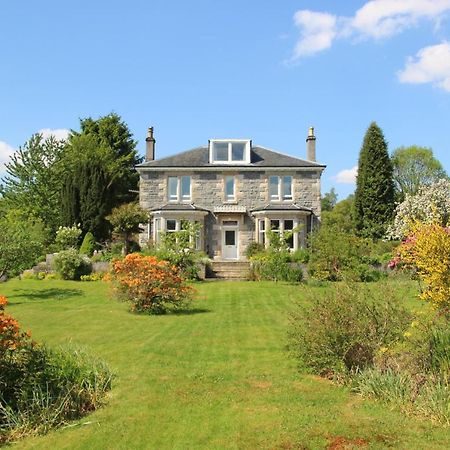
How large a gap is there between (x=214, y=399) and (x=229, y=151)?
27.6 m

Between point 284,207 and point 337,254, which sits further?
point 284,207

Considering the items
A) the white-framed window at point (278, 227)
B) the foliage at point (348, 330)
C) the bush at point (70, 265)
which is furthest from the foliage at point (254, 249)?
the foliage at point (348, 330)

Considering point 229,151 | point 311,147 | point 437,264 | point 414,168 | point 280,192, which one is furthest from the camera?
point 414,168

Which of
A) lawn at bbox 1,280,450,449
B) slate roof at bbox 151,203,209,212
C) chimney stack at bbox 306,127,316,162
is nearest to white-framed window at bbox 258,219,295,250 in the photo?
slate roof at bbox 151,203,209,212

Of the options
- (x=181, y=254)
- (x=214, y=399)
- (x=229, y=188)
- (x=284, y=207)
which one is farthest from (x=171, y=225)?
(x=214, y=399)

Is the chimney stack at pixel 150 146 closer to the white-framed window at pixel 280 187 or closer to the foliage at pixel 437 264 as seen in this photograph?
the white-framed window at pixel 280 187

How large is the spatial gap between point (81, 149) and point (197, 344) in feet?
114

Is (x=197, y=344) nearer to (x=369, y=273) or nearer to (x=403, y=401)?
(x=403, y=401)

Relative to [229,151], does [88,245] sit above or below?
below

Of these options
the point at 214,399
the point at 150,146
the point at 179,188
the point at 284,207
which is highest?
the point at 150,146

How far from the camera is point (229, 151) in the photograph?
33.9 metres

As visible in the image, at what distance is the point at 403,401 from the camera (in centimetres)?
715

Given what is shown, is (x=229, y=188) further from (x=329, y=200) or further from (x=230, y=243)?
(x=329, y=200)

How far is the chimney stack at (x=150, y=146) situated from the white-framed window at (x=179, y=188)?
2944 millimetres
